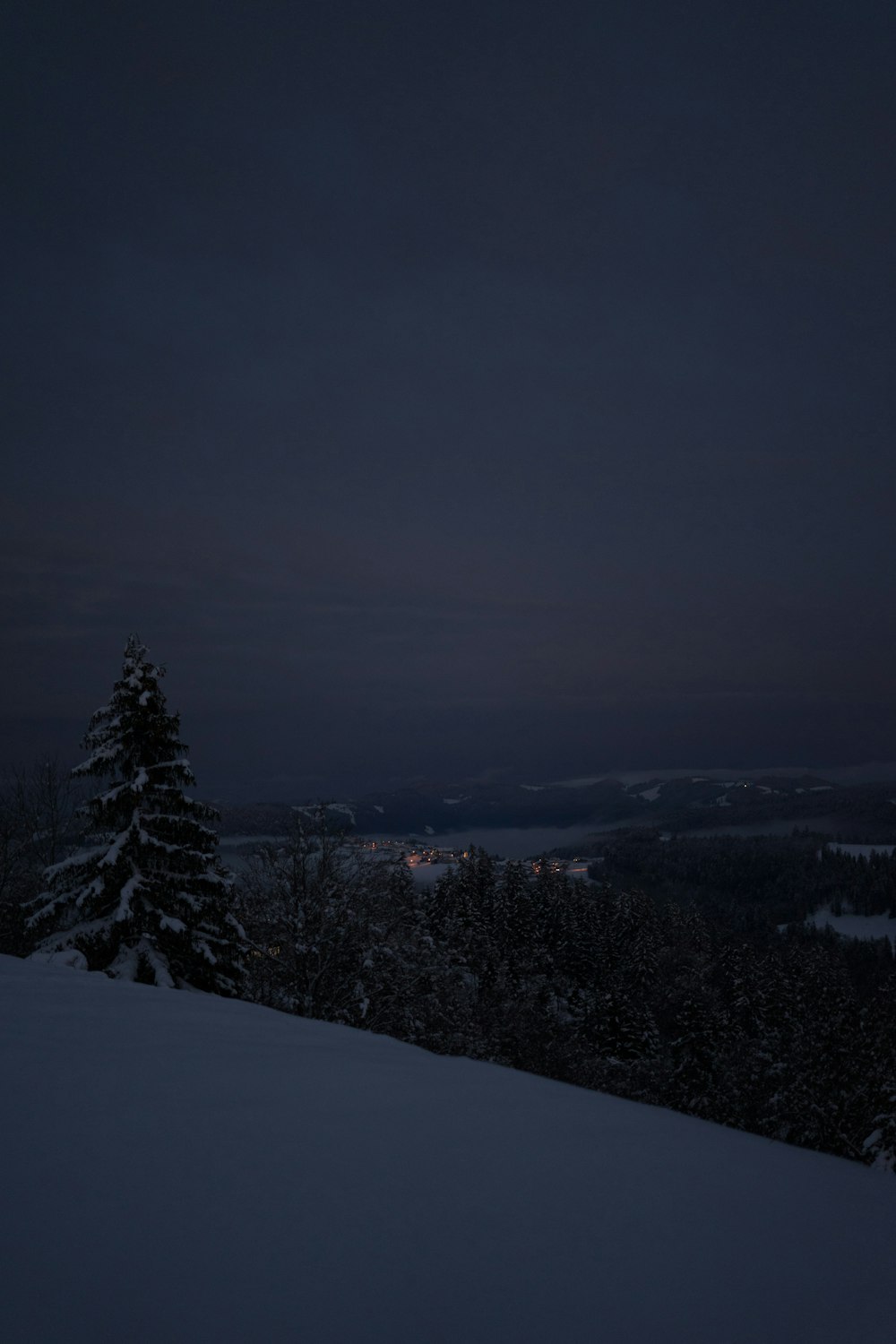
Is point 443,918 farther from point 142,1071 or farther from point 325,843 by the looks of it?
point 142,1071

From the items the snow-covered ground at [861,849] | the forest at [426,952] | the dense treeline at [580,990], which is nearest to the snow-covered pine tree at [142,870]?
the forest at [426,952]

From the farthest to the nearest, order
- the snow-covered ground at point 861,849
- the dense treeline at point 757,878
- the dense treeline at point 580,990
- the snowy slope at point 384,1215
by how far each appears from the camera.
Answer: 1. the snow-covered ground at point 861,849
2. the dense treeline at point 757,878
3. the dense treeline at point 580,990
4. the snowy slope at point 384,1215

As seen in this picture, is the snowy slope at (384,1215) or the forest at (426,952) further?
the forest at (426,952)

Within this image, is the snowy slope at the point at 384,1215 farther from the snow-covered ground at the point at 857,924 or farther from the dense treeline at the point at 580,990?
the snow-covered ground at the point at 857,924

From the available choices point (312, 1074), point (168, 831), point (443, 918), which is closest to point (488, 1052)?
point (168, 831)

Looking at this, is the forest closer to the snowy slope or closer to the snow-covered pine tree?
the snow-covered pine tree

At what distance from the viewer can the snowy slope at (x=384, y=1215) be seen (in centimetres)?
171

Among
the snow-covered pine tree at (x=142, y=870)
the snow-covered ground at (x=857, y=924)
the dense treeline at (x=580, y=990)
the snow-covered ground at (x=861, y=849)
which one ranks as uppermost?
the snow-covered pine tree at (x=142, y=870)

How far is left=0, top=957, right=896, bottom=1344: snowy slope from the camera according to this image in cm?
171

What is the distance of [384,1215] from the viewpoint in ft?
7.34

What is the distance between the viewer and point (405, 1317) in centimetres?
174

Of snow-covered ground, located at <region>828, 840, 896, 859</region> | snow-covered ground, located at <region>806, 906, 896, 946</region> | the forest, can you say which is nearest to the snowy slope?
the forest

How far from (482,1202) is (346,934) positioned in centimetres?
1457

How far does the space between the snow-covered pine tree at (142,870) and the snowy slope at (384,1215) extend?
8646 mm
